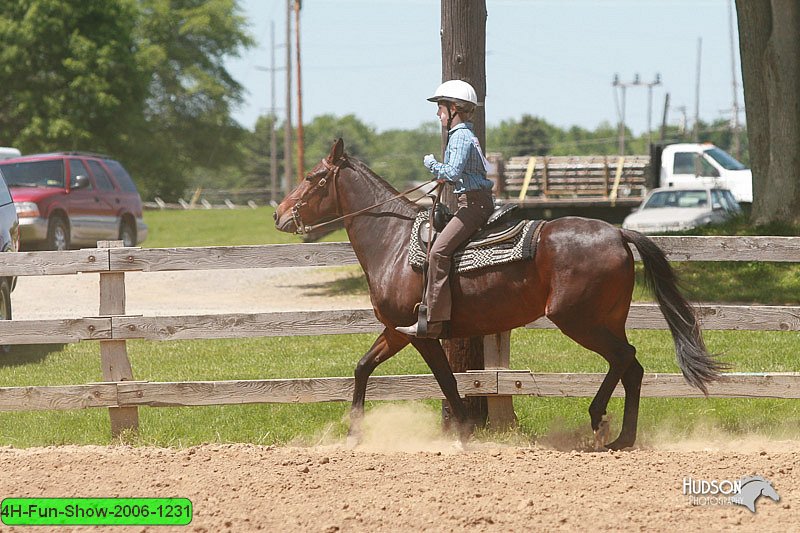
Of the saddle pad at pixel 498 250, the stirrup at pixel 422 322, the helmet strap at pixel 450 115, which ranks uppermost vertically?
the helmet strap at pixel 450 115

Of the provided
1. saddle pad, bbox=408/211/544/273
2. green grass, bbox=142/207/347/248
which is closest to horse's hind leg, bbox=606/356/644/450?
saddle pad, bbox=408/211/544/273

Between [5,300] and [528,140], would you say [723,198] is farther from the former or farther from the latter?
[528,140]

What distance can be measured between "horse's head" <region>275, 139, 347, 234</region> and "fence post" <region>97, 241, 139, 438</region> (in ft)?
4.41

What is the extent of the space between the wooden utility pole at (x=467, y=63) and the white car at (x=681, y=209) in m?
13.3

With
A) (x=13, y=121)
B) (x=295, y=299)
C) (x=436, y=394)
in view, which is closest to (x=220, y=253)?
(x=436, y=394)

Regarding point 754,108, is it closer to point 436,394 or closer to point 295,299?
point 295,299

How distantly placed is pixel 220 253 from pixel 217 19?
206 feet

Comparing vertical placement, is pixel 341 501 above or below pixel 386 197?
below

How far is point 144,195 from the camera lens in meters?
68.1

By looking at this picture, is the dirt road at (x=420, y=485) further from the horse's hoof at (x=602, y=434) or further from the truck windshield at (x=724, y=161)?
the truck windshield at (x=724, y=161)

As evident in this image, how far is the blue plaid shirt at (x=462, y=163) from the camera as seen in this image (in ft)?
23.4

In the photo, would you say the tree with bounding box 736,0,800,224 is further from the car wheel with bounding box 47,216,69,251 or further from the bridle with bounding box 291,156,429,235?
the car wheel with bounding box 47,216,69,251

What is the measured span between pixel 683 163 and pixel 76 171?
16.3 m

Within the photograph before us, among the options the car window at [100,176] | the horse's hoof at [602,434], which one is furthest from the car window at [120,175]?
the horse's hoof at [602,434]
